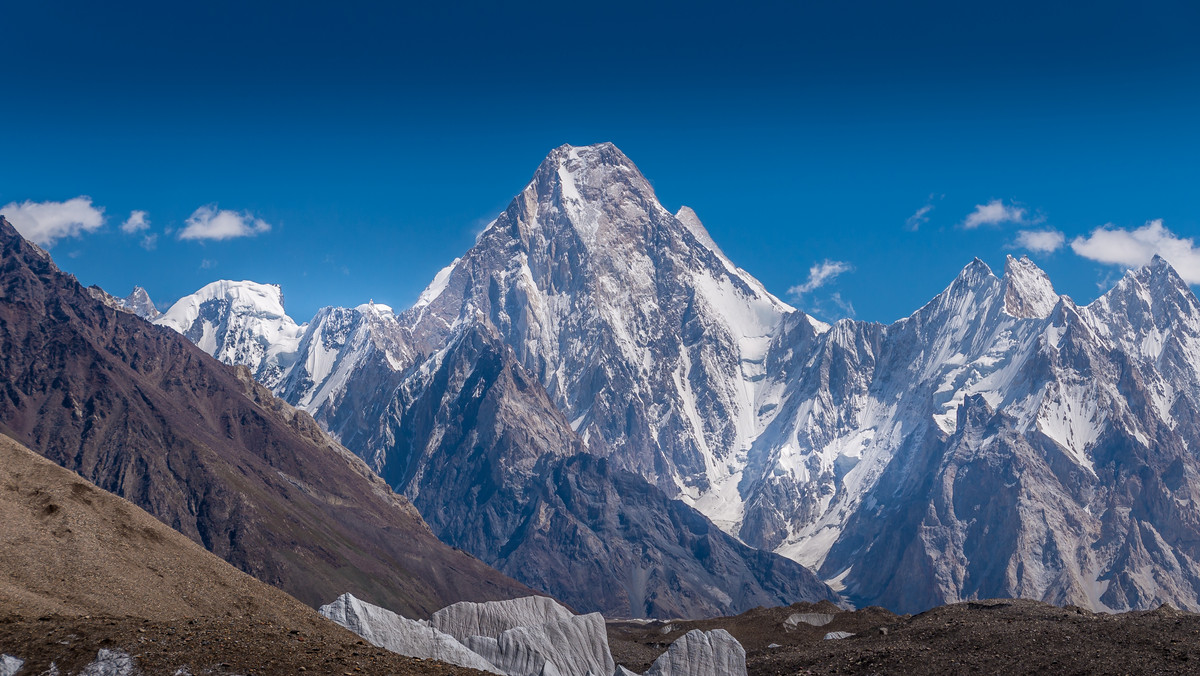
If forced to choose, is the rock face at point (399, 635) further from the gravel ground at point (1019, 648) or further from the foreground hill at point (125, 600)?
the gravel ground at point (1019, 648)

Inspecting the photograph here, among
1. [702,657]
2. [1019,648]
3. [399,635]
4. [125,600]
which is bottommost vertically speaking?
[125,600]

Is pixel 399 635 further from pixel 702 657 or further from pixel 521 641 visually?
pixel 702 657

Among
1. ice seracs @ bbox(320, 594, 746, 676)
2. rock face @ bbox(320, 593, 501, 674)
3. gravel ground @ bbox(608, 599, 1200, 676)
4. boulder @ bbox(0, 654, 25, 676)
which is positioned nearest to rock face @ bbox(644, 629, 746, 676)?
ice seracs @ bbox(320, 594, 746, 676)

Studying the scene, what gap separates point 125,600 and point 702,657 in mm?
35078

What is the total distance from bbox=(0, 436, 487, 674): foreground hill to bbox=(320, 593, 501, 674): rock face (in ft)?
14.2

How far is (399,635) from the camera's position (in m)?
70.6

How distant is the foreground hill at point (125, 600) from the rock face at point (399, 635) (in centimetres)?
433

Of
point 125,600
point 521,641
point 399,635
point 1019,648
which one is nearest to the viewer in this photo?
point 125,600

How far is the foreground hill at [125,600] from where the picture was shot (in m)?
47.9

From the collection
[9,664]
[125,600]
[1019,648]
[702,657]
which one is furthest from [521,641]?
[9,664]

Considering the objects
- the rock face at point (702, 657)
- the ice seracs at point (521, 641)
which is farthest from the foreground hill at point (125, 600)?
the rock face at point (702, 657)

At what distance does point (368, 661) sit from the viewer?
5016 centimetres

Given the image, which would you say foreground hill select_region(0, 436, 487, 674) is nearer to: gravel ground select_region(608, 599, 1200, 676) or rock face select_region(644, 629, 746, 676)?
rock face select_region(644, 629, 746, 676)

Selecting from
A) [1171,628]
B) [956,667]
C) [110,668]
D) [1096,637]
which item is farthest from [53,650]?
[1171,628]
